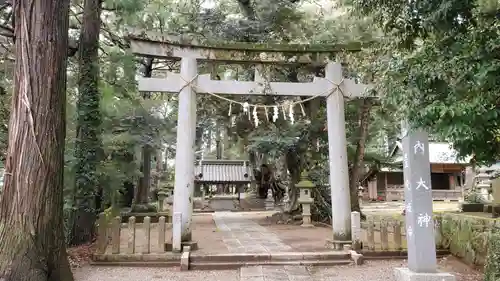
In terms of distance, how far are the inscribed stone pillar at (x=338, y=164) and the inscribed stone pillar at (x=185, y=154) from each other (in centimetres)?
313

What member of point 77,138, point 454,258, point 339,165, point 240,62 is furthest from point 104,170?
point 454,258

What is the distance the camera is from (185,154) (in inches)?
328

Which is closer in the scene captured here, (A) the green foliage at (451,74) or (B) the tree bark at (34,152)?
(A) the green foliage at (451,74)

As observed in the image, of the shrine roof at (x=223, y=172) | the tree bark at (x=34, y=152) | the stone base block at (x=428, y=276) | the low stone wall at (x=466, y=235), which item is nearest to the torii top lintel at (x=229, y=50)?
the tree bark at (x=34, y=152)

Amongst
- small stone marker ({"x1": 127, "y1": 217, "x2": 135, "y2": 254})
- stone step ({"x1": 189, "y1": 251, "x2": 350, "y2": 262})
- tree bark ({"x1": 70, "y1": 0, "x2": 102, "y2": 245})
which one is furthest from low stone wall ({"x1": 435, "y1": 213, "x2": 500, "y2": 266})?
tree bark ({"x1": 70, "y1": 0, "x2": 102, "y2": 245})

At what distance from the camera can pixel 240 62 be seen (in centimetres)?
912

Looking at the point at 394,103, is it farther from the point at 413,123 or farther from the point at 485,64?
the point at 485,64

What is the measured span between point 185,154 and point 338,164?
3401mm

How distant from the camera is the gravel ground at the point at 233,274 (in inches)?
257

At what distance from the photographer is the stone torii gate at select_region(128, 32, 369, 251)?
831 centimetres

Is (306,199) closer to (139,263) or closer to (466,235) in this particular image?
(466,235)

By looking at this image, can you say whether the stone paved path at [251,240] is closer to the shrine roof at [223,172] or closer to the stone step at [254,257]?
the stone step at [254,257]

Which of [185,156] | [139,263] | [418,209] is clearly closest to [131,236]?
[139,263]

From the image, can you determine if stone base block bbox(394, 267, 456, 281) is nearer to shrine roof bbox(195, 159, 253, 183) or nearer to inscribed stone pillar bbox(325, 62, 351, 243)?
inscribed stone pillar bbox(325, 62, 351, 243)
